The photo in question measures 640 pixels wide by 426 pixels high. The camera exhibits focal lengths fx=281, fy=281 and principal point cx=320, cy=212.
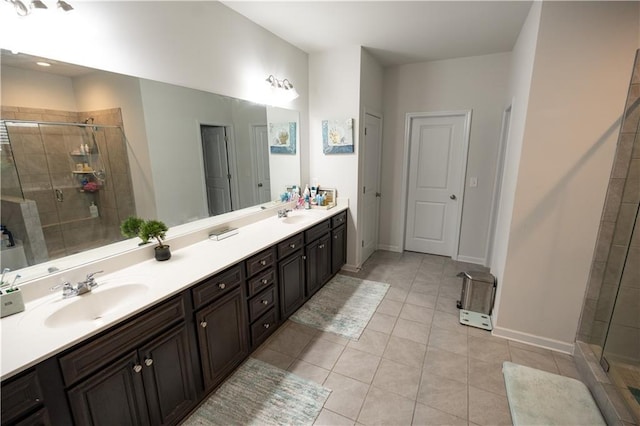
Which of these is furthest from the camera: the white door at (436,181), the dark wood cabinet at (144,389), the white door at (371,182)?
the white door at (436,181)

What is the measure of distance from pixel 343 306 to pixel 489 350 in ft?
4.26

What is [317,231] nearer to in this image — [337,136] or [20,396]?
[337,136]

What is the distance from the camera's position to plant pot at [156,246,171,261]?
1.87m

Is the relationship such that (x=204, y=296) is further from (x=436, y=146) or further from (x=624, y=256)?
(x=436, y=146)

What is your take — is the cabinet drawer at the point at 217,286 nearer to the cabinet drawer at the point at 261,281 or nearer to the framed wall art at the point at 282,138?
the cabinet drawer at the point at 261,281

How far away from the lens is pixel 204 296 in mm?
1667

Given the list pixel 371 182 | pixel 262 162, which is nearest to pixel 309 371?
pixel 262 162

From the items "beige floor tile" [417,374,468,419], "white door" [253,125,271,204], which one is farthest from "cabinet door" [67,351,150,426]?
"white door" [253,125,271,204]

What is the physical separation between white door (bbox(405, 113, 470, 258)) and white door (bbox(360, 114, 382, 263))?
18.6 inches

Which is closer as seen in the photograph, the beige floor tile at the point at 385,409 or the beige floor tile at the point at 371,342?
the beige floor tile at the point at 385,409

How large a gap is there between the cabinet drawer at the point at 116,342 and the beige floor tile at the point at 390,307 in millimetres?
1963

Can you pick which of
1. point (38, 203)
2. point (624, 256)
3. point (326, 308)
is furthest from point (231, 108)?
point (624, 256)

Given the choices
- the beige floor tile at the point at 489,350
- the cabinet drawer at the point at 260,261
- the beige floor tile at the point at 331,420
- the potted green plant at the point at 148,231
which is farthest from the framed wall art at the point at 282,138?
the beige floor tile at the point at 489,350

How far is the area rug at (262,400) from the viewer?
1.68 m
